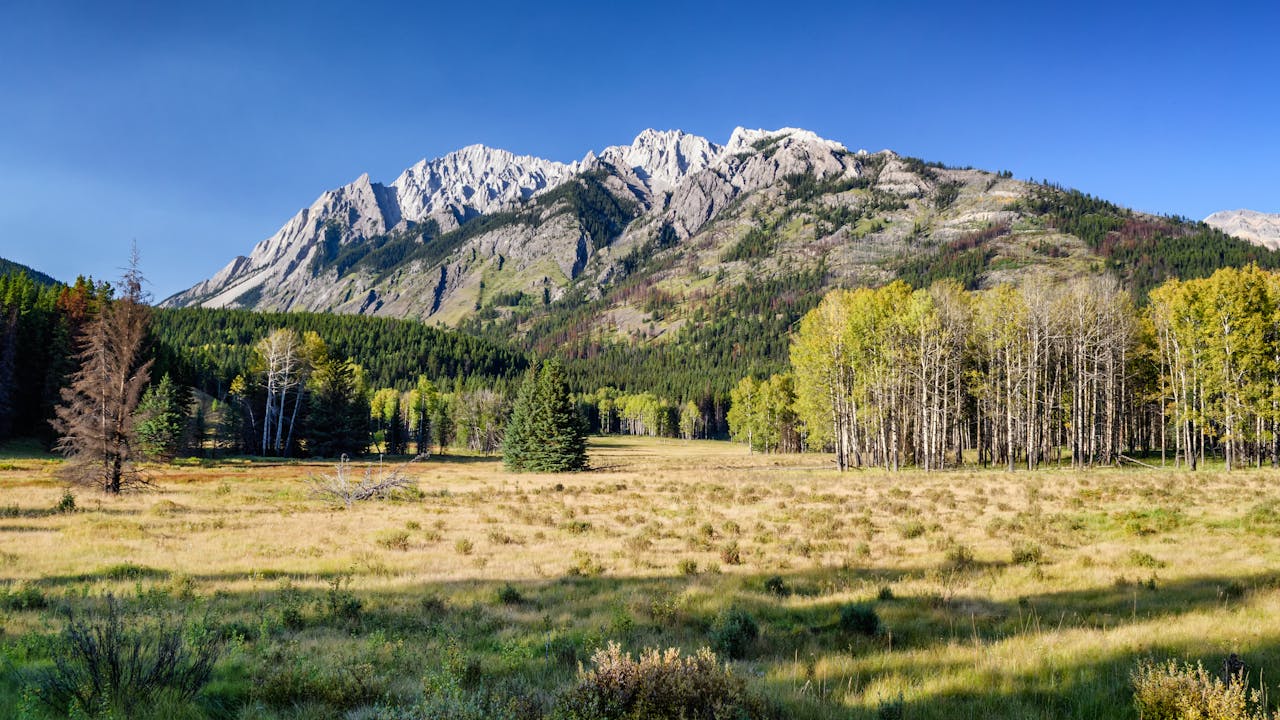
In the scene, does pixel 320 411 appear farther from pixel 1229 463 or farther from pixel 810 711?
pixel 1229 463

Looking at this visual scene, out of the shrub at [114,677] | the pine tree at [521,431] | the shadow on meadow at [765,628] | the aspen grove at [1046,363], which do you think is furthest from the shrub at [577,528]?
the pine tree at [521,431]

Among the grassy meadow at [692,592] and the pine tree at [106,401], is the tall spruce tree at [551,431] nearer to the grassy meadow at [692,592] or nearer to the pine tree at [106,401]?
the grassy meadow at [692,592]

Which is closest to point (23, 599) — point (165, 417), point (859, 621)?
point (859, 621)

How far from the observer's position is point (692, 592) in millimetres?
11227

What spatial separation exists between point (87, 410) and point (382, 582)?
74.3 ft

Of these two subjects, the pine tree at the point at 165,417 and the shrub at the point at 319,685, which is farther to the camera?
the pine tree at the point at 165,417

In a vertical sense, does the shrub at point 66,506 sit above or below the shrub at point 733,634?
below

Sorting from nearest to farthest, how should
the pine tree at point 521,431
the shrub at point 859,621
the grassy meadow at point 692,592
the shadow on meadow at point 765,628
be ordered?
the shadow on meadow at point 765,628 < the grassy meadow at point 692,592 < the shrub at point 859,621 < the pine tree at point 521,431

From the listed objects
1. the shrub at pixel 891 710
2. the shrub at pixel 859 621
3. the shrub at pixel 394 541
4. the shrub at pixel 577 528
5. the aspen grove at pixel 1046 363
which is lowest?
the shrub at pixel 577 528

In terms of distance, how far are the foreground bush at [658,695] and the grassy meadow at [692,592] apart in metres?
0.38

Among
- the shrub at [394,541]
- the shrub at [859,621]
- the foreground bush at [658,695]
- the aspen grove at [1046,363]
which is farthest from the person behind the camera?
the aspen grove at [1046,363]

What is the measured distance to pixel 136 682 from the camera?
554cm

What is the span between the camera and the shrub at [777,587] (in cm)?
1144

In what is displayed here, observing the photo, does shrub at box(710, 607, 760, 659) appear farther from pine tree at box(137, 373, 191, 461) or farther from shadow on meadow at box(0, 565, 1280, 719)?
pine tree at box(137, 373, 191, 461)
